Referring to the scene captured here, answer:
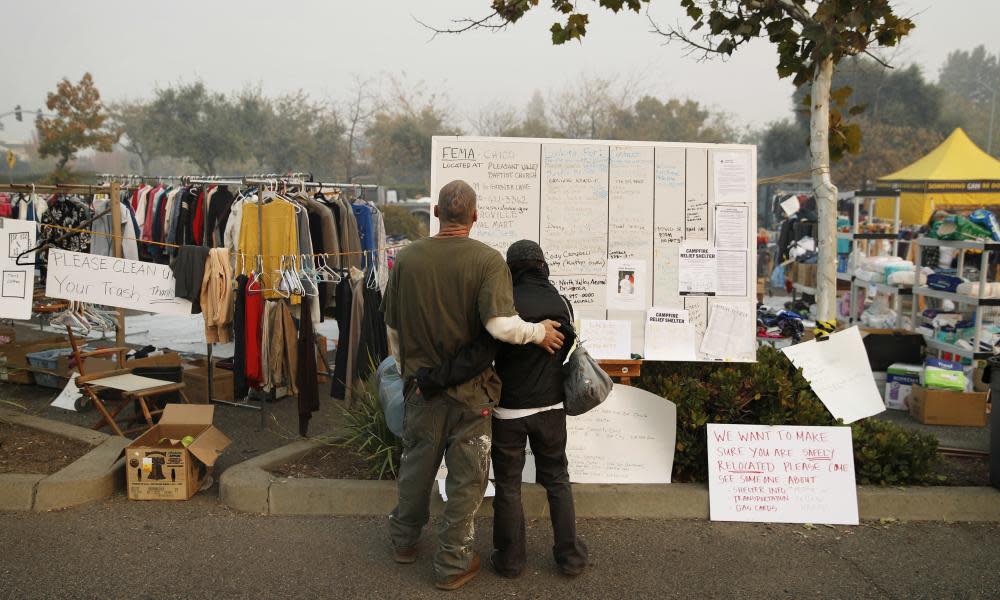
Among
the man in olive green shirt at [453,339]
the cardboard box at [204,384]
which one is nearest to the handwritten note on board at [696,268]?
the man in olive green shirt at [453,339]

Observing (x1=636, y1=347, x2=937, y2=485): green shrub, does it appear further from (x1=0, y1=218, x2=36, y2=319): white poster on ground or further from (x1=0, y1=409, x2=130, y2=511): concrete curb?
Answer: (x1=0, y1=218, x2=36, y2=319): white poster on ground

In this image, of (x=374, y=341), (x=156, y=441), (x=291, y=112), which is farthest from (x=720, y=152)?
(x=291, y=112)

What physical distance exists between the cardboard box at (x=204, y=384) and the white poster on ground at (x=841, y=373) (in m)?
5.12

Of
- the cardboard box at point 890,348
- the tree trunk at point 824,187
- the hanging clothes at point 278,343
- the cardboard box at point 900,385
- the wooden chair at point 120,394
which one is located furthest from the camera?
the cardboard box at point 890,348

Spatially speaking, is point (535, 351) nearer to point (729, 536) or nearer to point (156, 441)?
point (729, 536)

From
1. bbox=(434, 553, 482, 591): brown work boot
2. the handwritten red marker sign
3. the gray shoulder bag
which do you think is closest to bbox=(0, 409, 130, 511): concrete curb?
bbox=(434, 553, 482, 591): brown work boot

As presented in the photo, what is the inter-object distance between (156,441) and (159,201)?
15.8 feet

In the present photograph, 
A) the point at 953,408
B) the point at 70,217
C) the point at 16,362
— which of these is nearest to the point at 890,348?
the point at 953,408

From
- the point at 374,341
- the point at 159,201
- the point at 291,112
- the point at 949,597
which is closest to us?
the point at 949,597

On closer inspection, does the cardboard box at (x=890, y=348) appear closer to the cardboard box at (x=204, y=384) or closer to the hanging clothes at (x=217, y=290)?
the hanging clothes at (x=217, y=290)

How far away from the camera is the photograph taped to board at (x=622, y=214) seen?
5223 mm

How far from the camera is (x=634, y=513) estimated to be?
495cm

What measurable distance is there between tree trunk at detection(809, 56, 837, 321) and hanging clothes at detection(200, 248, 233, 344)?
4.83 meters

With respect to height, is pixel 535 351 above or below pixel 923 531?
above
